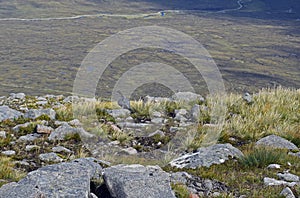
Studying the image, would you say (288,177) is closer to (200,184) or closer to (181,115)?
(200,184)

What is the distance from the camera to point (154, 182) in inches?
242

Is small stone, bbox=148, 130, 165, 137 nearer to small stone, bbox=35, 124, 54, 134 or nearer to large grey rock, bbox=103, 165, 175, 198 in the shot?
small stone, bbox=35, 124, 54, 134

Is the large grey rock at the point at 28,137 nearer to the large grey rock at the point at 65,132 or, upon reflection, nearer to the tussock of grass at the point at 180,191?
the large grey rock at the point at 65,132

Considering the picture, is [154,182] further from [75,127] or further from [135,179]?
[75,127]

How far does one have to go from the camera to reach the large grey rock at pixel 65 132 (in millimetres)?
9356

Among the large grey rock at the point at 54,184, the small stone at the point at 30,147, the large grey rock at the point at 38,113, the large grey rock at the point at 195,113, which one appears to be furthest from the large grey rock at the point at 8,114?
the large grey rock at the point at 54,184

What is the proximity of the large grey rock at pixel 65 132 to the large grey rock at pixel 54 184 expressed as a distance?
3.04 m

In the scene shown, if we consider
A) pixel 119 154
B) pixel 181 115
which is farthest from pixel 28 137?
pixel 181 115

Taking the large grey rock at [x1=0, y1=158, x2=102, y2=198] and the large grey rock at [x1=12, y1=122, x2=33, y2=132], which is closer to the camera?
the large grey rock at [x1=0, y1=158, x2=102, y2=198]

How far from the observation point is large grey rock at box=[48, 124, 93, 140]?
936 cm

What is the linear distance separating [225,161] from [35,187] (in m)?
3.59

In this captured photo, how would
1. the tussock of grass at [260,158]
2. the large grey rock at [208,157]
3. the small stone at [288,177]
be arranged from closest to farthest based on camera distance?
the small stone at [288,177] < the large grey rock at [208,157] < the tussock of grass at [260,158]

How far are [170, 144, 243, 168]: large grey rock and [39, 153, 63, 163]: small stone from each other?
1.98m

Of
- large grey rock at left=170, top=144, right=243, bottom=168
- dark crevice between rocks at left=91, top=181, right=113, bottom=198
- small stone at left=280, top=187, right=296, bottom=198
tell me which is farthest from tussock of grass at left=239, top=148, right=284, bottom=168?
dark crevice between rocks at left=91, top=181, right=113, bottom=198
